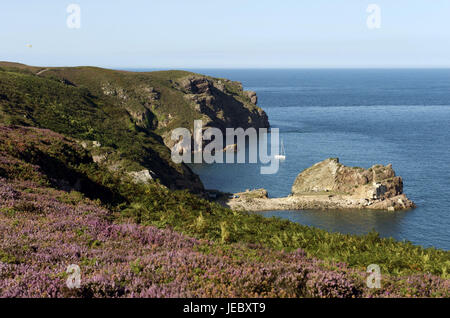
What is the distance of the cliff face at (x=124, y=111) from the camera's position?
6481 cm

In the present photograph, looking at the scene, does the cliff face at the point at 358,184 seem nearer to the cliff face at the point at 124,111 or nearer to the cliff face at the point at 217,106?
the cliff face at the point at 124,111

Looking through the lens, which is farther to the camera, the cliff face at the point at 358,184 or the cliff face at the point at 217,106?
the cliff face at the point at 217,106

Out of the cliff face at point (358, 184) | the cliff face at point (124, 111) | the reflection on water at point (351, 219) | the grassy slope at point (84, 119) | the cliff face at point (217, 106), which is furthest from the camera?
the cliff face at point (217, 106)

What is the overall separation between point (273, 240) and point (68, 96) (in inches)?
3792

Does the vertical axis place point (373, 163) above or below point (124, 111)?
below

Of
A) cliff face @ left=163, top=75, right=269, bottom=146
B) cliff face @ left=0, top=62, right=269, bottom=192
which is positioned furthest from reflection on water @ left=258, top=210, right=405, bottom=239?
cliff face @ left=163, top=75, right=269, bottom=146

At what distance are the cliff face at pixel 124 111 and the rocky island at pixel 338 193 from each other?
49.7ft

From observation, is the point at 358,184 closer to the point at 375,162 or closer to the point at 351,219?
the point at 351,219

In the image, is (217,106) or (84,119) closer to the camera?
(84,119)

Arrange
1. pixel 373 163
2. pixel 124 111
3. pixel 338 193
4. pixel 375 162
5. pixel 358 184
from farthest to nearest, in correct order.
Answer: pixel 375 162, pixel 373 163, pixel 124 111, pixel 338 193, pixel 358 184

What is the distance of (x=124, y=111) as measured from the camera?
107m

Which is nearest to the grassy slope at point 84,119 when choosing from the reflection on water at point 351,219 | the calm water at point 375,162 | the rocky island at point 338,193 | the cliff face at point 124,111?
the cliff face at point 124,111

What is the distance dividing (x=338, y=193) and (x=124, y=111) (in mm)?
64868

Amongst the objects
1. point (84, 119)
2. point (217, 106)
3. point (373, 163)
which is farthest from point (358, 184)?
point (217, 106)
